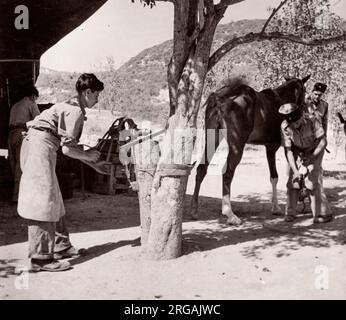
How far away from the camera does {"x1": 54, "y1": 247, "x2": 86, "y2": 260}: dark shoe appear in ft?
18.9

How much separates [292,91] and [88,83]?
201 inches

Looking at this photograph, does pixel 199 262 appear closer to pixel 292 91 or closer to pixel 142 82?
pixel 292 91

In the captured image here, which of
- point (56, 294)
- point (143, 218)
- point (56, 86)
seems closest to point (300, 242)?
point (143, 218)

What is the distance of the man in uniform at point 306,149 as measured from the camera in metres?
7.36

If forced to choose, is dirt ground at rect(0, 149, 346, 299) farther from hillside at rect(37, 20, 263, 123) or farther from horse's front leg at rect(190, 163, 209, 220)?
hillside at rect(37, 20, 263, 123)

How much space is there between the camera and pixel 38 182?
16.7 ft

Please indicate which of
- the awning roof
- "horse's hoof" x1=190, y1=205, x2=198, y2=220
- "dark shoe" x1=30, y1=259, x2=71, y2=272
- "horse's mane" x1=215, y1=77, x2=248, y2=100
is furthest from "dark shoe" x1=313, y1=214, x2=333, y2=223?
the awning roof

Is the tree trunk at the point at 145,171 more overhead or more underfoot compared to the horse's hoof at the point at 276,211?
more overhead

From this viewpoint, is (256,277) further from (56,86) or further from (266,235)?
(56,86)

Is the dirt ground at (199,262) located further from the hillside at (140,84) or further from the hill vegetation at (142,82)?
the hillside at (140,84)

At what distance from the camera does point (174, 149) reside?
5512 mm

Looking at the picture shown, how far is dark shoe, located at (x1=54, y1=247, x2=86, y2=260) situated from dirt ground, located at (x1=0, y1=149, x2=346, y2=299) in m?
0.14

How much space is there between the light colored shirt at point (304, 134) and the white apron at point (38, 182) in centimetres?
371

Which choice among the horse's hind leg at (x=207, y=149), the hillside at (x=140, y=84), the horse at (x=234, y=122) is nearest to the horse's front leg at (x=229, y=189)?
the horse at (x=234, y=122)
